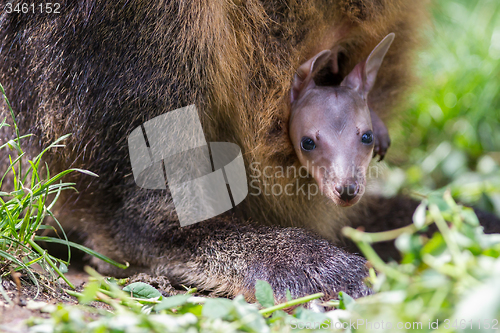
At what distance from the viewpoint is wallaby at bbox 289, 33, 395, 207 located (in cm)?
197

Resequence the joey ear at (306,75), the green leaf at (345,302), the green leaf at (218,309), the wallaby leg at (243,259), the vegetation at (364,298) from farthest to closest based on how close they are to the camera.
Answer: the joey ear at (306,75) < the wallaby leg at (243,259) < the green leaf at (345,302) < the green leaf at (218,309) < the vegetation at (364,298)

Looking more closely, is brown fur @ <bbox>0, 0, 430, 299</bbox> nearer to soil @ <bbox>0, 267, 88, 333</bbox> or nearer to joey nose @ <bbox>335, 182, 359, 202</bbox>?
joey nose @ <bbox>335, 182, 359, 202</bbox>

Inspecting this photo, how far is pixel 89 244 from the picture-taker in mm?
2707

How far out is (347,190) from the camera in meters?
1.91

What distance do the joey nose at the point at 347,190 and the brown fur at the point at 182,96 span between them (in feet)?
1.07

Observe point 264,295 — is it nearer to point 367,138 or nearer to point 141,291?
point 141,291

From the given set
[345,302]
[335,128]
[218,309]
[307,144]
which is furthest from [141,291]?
[335,128]

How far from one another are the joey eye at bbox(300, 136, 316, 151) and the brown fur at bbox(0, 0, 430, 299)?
0.16 metres

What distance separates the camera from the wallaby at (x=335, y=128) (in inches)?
77.5

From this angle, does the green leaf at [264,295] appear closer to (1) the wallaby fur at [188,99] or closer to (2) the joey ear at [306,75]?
(1) the wallaby fur at [188,99]

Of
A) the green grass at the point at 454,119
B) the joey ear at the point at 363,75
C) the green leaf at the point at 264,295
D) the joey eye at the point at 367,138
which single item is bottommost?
the green grass at the point at 454,119

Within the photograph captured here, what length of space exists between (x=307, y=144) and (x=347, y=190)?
29 cm

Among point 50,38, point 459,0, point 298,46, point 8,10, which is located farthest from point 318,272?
point 459,0

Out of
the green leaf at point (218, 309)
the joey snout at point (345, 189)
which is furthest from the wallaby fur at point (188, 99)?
the green leaf at point (218, 309)
